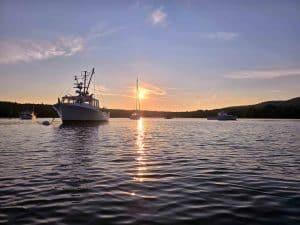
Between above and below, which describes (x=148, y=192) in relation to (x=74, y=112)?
below

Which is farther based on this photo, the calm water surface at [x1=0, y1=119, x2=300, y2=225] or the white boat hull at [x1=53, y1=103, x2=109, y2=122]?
the white boat hull at [x1=53, y1=103, x2=109, y2=122]

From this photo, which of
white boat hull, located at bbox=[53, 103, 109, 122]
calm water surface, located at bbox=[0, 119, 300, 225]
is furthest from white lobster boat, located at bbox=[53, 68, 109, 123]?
calm water surface, located at bbox=[0, 119, 300, 225]

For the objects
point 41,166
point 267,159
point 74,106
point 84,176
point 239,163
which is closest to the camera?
point 84,176

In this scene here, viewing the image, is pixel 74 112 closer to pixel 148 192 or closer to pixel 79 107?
pixel 79 107

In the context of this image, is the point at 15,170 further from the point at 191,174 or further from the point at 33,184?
the point at 191,174

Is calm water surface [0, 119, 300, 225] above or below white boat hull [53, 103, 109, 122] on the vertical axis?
below

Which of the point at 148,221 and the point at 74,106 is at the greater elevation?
the point at 74,106

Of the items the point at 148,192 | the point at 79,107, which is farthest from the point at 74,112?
the point at 148,192

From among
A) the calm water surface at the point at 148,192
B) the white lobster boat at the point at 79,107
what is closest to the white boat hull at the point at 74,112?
the white lobster boat at the point at 79,107

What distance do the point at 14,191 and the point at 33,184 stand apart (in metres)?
1.38

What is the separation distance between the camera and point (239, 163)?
2009 centimetres

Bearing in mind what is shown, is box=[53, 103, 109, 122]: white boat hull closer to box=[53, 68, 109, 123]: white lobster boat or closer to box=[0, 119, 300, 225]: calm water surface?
box=[53, 68, 109, 123]: white lobster boat

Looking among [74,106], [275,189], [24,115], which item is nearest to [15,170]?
[275,189]

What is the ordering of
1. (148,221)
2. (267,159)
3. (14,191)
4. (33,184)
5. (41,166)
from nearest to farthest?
(148,221)
(14,191)
(33,184)
(41,166)
(267,159)
